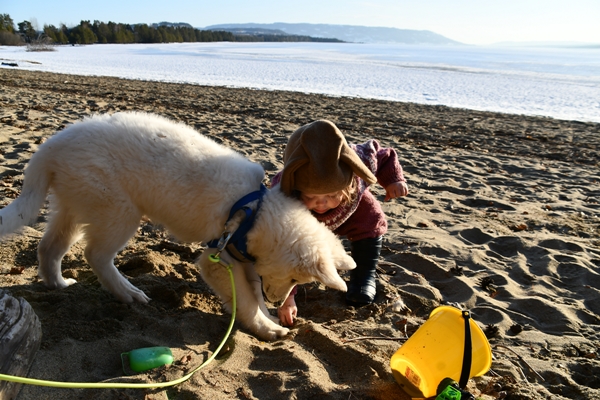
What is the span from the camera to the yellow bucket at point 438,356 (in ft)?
7.43

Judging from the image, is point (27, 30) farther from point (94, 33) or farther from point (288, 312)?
point (288, 312)

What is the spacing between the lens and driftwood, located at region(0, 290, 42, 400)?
198 cm

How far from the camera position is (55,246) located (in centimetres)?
320

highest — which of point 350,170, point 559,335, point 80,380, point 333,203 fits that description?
point 350,170

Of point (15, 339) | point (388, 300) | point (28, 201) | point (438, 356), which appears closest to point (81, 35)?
point (28, 201)

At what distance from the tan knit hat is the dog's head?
168 millimetres

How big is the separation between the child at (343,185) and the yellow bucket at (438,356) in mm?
1014

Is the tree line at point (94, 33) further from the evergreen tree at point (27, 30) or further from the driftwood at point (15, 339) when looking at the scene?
the driftwood at point (15, 339)

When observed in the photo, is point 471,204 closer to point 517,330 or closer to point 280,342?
point 517,330

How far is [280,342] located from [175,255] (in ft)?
4.95

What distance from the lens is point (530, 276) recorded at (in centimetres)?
391

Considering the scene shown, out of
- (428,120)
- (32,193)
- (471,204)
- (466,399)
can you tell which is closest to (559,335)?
(466,399)

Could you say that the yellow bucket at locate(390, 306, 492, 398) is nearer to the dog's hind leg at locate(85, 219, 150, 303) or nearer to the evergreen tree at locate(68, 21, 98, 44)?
the dog's hind leg at locate(85, 219, 150, 303)

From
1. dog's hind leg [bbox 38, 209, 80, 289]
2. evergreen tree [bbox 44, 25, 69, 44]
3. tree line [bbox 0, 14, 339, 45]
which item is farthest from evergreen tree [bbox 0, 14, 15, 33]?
dog's hind leg [bbox 38, 209, 80, 289]
